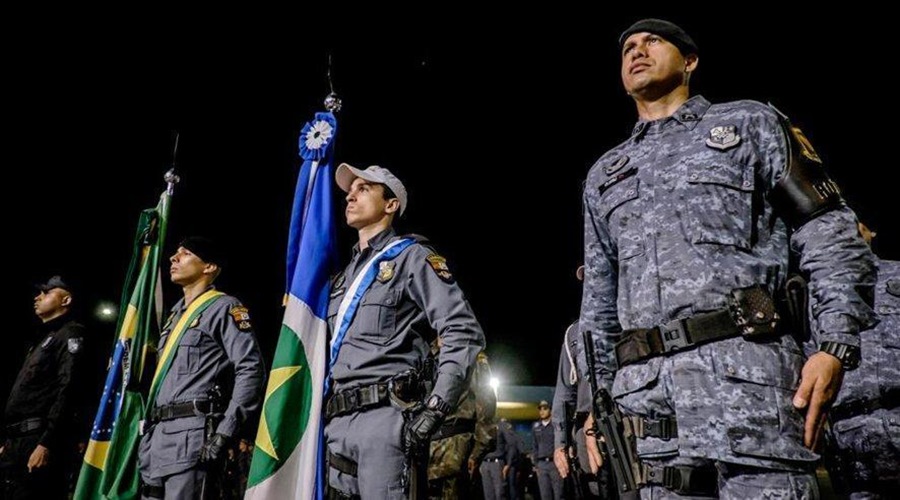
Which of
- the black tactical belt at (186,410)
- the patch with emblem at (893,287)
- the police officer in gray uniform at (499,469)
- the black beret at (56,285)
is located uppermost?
the black beret at (56,285)

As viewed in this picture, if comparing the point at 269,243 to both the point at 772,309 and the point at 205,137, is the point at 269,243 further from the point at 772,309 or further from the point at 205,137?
the point at 772,309

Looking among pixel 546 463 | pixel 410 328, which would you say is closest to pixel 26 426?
A: pixel 410 328

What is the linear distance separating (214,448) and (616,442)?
3221mm

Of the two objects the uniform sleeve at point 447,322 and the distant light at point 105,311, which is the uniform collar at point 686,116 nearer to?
the uniform sleeve at point 447,322

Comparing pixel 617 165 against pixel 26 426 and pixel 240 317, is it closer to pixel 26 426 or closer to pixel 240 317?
pixel 240 317

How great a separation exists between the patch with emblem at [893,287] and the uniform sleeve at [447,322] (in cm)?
281

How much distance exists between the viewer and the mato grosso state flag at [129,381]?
5070mm

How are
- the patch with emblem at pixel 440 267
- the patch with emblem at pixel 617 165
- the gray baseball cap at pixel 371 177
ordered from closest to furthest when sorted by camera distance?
1. the patch with emblem at pixel 617 165
2. the patch with emblem at pixel 440 267
3. the gray baseball cap at pixel 371 177

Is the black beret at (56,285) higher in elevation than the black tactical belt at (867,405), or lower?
higher

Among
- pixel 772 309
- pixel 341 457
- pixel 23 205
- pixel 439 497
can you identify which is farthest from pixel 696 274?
pixel 23 205

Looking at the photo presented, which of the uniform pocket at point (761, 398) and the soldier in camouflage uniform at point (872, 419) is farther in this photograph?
the soldier in camouflage uniform at point (872, 419)

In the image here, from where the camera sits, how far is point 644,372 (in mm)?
2330

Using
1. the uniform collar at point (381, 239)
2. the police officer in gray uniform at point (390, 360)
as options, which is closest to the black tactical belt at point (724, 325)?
the police officer in gray uniform at point (390, 360)

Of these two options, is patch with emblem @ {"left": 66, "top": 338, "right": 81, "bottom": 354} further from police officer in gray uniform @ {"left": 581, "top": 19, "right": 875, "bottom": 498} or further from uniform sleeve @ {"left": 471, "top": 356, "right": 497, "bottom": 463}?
police officer in gray uniform @ {"left": 581, "top": 19, "right": 875, "bottom": 498}
